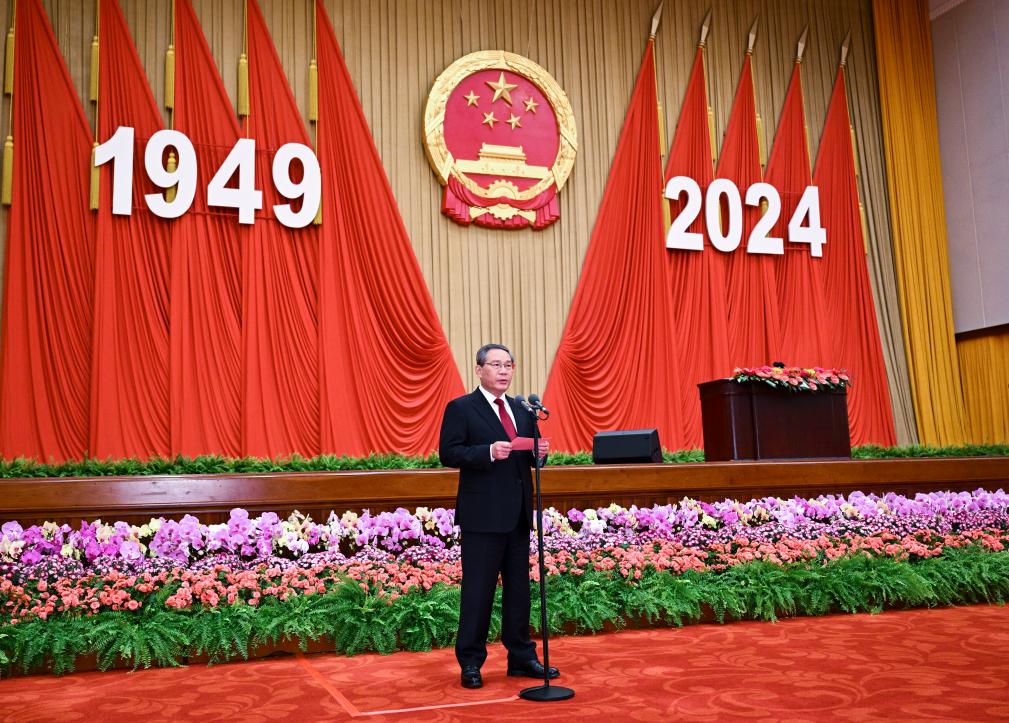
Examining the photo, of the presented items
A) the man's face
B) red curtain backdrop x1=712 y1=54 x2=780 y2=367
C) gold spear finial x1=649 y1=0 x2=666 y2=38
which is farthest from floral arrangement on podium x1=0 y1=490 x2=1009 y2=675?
gold spear finial x1=649 y1=0 x2=666 y2=38

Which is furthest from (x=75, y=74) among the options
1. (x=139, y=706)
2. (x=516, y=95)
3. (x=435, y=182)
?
(x=139, y=706)

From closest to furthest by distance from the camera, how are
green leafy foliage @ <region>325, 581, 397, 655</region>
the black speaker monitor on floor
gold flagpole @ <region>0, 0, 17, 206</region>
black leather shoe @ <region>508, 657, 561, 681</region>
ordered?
black leather shoe @ <region>508, 657, 561, 681</region> < green leafy foliage @ <region>325, 581, 397, 655</region> < the black speaker monitor on floor < gold flagpole @ <region>0, 0, 17, 206</region>

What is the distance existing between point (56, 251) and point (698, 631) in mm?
5951

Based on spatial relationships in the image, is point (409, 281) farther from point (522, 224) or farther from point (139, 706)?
point (139, 706)

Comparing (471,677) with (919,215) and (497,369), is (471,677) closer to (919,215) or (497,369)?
(497,369)

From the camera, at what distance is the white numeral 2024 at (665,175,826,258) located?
9.38 m

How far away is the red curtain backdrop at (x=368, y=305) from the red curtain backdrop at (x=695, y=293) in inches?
94.8

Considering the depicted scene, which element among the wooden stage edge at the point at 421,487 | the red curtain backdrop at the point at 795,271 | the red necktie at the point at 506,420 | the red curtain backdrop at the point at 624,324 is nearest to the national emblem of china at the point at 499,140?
the red curtain backdrop at the point at 624,324

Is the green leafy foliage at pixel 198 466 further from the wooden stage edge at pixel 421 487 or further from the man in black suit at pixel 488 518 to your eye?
the man in black suit at pixel 488 518

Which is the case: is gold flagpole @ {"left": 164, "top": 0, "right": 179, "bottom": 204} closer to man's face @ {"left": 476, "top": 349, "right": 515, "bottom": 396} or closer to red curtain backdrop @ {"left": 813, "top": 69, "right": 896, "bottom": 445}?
man's face @ {"left": 476, "top": 349, "right": 515, "bottom": 396}

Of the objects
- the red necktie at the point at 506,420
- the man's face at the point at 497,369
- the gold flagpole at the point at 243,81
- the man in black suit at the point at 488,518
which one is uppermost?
the gold flagpole at the point at 243,81

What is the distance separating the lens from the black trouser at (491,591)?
3096 mm

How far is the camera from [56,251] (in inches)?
292

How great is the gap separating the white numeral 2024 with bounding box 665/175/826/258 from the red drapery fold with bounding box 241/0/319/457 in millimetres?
3658
